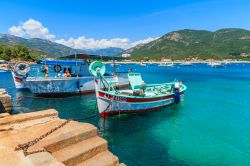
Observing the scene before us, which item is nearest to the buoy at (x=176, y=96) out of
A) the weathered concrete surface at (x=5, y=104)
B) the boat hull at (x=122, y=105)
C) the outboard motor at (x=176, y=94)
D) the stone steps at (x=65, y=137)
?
the outboard motor at (x=176, y=94)

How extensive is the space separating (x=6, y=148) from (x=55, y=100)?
79.3 feet

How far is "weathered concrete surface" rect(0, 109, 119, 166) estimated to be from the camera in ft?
20.2

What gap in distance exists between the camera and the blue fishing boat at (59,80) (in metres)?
31.6

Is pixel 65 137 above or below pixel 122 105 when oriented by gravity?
above

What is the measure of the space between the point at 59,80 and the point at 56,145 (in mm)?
25785

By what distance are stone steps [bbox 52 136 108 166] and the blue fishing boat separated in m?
22.1

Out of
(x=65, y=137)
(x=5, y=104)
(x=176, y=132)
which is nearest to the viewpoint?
(x=65, y=137)

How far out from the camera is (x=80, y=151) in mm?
7000

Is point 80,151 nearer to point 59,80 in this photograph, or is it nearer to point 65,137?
point 65,137

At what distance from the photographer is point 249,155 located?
46.7 feet

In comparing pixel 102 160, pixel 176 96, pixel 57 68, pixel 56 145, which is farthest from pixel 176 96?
pixel 56 145

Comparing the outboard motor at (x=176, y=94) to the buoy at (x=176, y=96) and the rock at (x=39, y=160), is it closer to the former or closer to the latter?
the buoy at (x=176, y=96)

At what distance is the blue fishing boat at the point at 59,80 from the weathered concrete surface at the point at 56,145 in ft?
69.6

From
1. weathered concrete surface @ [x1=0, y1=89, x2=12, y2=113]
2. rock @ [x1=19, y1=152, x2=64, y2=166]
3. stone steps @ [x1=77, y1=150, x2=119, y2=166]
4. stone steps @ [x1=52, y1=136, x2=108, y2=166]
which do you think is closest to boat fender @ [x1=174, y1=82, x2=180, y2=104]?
weathered concrete surface @ [x1=0, y1=89, x2=12, y2=113]
